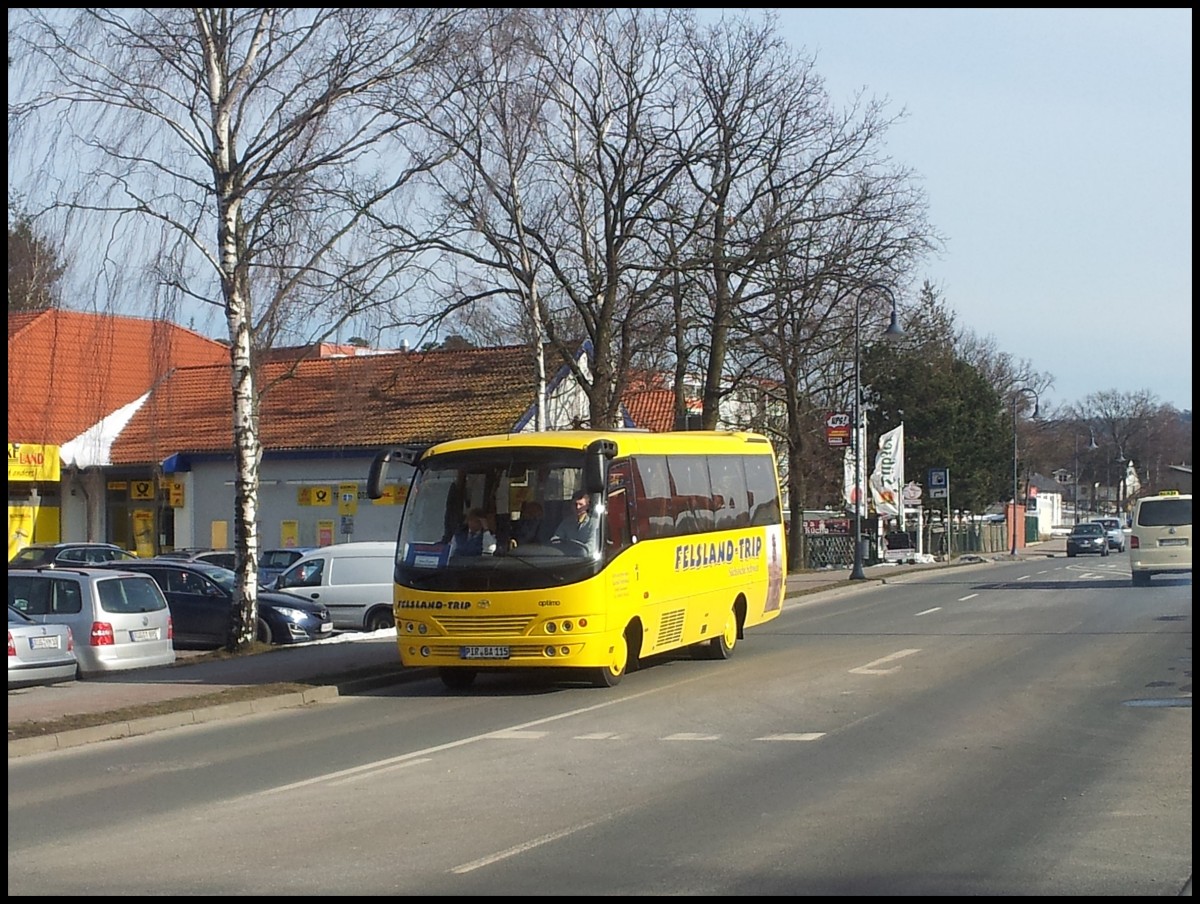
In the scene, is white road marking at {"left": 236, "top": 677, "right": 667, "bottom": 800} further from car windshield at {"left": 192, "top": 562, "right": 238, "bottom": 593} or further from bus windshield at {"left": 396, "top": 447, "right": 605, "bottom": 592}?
car windshield at {"left": 192, "top": 562, "right": 238, "bottom": 593}

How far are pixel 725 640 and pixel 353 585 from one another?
32.6ft

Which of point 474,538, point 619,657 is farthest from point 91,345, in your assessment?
point 619,657

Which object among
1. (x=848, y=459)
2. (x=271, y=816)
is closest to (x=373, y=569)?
(x=271, y=816)

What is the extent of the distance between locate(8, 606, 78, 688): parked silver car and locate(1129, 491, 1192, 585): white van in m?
25.2

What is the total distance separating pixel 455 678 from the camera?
1805 cm

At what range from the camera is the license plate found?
54.9 feet

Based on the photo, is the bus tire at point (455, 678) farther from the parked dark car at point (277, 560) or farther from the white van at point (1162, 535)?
the white van at point (1162, 535)

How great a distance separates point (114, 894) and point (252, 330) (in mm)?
13762

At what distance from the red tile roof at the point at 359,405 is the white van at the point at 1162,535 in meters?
15.6

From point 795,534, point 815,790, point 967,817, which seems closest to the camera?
point 967,817

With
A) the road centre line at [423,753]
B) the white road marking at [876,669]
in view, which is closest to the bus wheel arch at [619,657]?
the road centre line at [423,753]

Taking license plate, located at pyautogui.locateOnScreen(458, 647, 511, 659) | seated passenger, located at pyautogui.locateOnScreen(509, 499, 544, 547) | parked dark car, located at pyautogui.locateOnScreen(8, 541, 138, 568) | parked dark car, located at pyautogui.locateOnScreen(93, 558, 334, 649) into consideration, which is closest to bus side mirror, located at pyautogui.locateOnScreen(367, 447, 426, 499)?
seated passenger, located at pyautogui.locateOnScreen(509, 499, 544, 547)

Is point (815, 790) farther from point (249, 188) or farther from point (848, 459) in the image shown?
point (848, 459)

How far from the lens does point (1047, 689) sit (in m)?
16.0
